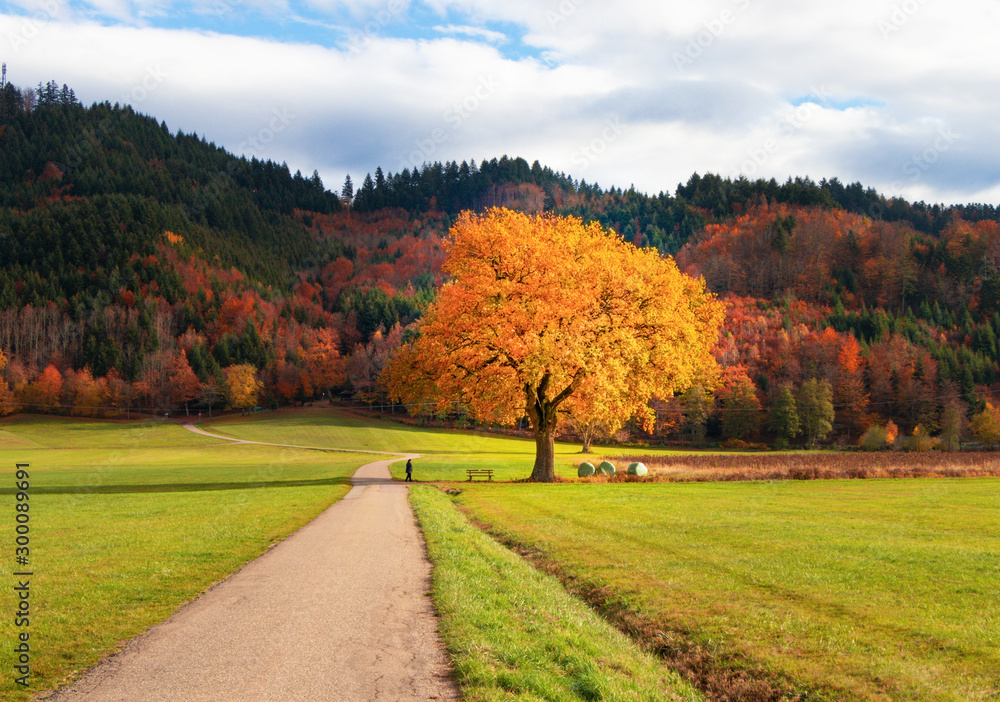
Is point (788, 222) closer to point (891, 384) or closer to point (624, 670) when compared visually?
point (891, 384)

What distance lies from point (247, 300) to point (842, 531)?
557ft

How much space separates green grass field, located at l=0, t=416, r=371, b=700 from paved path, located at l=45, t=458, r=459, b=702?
686 millimetres

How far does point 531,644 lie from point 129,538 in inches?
548

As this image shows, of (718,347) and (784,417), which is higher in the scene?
(718,347)

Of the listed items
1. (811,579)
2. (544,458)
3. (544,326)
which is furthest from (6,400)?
(811,579)

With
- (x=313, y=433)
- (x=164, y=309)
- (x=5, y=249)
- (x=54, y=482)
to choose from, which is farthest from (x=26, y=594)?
(x=5, y=249)

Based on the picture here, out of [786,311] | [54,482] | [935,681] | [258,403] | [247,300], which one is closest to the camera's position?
[935,681]

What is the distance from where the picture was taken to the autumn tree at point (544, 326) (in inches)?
1228

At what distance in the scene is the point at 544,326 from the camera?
31.7 metres

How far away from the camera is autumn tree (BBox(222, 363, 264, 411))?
11938 cm

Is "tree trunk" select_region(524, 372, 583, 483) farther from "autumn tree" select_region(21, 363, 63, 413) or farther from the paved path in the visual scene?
"autumn tree" select_region(21, 363, 63, 413)

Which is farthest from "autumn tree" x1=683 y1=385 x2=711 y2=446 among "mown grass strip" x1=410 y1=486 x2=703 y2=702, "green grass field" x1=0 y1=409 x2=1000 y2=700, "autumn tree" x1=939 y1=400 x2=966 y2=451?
"mown grass strip" x1=410 y1=486 x2=703 y2=702

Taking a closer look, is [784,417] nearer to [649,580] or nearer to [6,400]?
[649,580]

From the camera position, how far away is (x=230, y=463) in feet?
188
